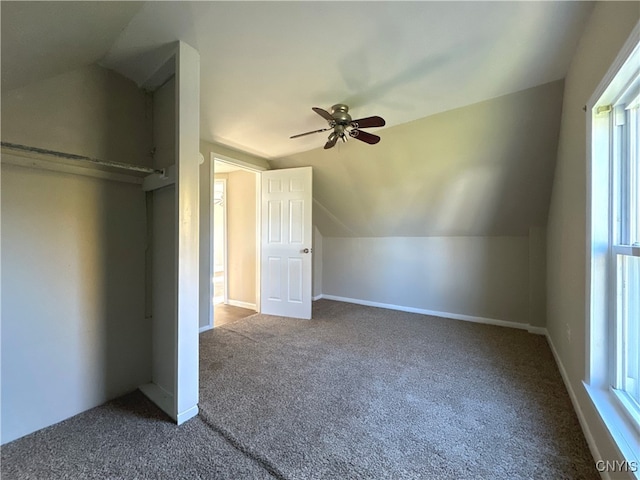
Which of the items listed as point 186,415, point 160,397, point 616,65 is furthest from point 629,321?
point 160,397

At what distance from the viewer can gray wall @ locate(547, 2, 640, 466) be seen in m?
1.22

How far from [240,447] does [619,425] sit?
5.99ft

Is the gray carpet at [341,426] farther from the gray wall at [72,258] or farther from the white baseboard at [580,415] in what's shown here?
the gray wall at [72,258]

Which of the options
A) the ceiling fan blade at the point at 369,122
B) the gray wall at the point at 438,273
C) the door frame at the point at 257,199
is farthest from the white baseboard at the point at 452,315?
the ceiling fan blade at the point at 369,122

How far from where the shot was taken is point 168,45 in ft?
5.42

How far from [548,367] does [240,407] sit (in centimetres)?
259

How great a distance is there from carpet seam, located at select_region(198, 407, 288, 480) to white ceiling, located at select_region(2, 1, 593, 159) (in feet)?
7.15

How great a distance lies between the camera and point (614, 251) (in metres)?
1.36

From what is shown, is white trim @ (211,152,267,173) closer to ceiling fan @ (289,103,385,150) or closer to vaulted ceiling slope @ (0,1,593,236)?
vaulted ceiling slope @ (0,1,593,236)

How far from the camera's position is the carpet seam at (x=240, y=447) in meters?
1.28

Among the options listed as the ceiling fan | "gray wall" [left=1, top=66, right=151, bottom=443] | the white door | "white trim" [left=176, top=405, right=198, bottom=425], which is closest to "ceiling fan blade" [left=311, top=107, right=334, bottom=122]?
the ceiling fan

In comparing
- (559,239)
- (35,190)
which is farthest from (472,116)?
(35,190)

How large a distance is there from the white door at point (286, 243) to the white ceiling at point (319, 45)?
1.48 meters

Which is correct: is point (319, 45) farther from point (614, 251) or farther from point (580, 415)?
point (580, 415)
